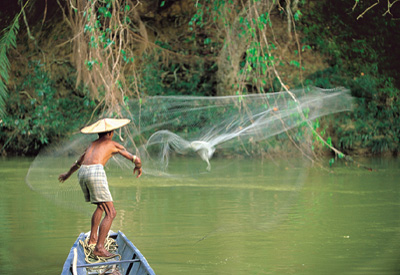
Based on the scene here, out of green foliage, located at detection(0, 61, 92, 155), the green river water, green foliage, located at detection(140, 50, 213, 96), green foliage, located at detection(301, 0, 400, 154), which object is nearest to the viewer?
the green river water

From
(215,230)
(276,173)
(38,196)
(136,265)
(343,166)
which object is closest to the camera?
(136,265)

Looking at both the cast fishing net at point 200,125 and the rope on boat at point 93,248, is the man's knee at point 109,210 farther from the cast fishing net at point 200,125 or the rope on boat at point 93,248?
the cast fishing net at point 200,125

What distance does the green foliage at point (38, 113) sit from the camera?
18.0 m

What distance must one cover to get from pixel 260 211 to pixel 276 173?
5077mm

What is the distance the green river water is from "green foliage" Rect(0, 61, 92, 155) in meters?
3.71

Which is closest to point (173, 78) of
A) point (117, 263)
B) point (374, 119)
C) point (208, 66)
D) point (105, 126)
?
point (208, 66)

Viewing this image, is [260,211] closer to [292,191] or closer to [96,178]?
[292,191]

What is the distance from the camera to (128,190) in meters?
11.9

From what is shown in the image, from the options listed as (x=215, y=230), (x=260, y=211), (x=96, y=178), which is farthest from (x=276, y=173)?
(x=96, y=178)

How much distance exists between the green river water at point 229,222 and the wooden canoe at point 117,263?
1.08 ft

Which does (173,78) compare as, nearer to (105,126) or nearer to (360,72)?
(360,72)

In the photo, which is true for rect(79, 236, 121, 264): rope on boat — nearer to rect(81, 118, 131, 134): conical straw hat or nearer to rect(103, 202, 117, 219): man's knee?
rect(103, 202, 117, 219): man's knee

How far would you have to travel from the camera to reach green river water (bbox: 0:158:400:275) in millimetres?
6426

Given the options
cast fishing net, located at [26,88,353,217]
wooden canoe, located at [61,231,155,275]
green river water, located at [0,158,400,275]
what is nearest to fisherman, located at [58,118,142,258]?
wooden canoe, located at [61,231,155,275]
